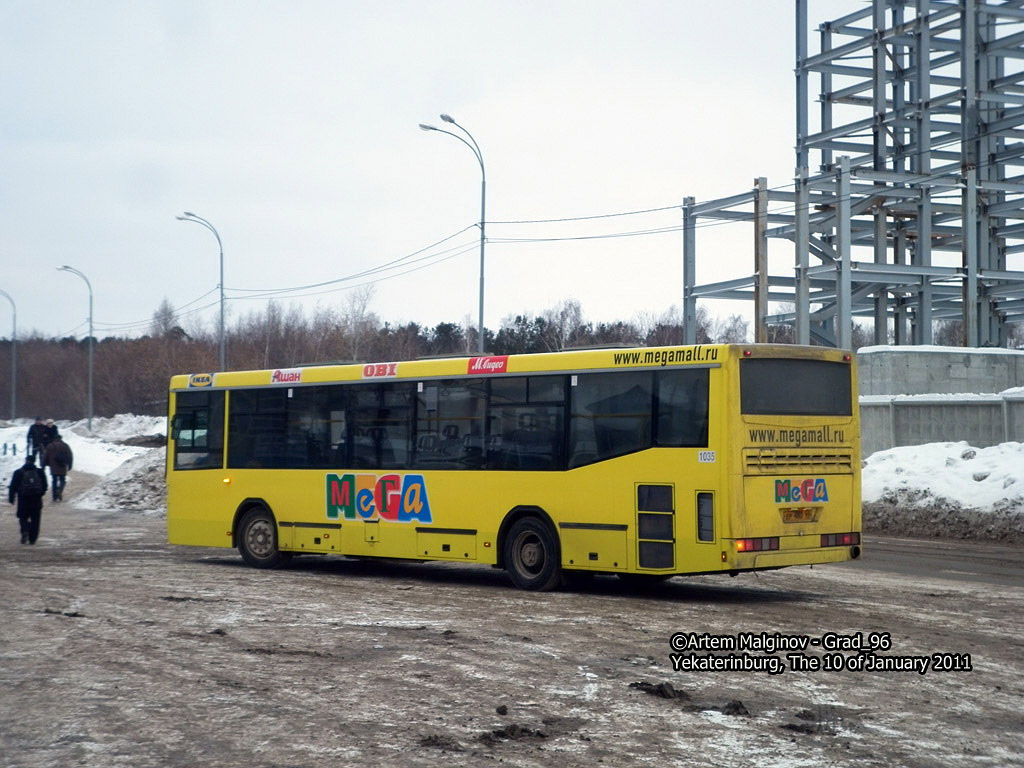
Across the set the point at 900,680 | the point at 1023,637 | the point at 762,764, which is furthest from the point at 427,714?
the point at 1023,637

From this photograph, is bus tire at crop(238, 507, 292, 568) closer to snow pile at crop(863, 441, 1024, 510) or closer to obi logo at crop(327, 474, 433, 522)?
obi logo at crop(327, 474, 433, 522)

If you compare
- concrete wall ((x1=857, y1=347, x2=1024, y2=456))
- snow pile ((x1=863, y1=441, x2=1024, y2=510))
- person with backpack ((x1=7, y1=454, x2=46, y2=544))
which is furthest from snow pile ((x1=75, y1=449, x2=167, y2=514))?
concrete wall ((x1=857, y1=347, x2=1024, y2=456))

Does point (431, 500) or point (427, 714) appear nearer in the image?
point (427, 714)

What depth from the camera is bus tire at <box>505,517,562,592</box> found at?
14.6m

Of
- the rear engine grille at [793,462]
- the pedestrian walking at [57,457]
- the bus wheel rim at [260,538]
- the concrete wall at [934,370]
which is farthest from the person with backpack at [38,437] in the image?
the rear engine grille at [793,462]

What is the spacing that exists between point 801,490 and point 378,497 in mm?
5767

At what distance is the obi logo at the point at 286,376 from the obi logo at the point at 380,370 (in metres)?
1.39

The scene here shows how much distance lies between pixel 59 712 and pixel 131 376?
322 ft

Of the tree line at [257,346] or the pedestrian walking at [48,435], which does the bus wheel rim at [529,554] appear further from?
the tree line at [257,346]

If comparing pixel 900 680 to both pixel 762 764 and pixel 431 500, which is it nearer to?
pixel 762 764

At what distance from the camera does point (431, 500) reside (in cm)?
1599

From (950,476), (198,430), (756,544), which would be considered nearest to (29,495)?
(198,430)

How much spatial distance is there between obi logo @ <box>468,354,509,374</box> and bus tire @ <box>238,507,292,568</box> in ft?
14.4

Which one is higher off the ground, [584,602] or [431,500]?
[431,500]
